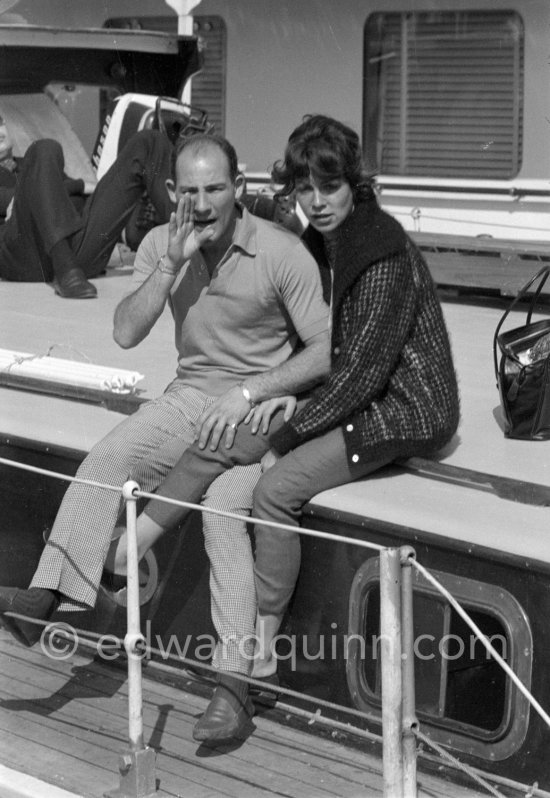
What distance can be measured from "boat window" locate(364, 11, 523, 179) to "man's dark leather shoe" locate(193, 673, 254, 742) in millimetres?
4888

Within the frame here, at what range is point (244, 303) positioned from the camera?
3.54 m

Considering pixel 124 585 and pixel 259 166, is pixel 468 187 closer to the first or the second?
pixel 259 166

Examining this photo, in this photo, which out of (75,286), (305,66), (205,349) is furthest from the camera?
(305,66)

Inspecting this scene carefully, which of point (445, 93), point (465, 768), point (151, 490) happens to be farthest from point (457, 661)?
point (445, 93)

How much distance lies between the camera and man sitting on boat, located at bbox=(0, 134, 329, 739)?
344 cm

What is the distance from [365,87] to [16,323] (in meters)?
3.17

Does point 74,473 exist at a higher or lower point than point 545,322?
lower

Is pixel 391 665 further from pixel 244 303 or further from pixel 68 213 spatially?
pixel 68 213

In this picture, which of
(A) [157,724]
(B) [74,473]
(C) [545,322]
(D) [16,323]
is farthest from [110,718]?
(D) [16,323]

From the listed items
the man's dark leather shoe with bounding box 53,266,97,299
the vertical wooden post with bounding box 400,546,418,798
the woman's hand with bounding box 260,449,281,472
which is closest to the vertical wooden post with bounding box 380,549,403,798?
the vertical wooden post with bounding box 400,546,418,798

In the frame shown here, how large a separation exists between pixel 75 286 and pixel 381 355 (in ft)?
10.4

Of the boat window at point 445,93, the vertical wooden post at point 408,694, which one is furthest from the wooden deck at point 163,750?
the boat window at point 445,93

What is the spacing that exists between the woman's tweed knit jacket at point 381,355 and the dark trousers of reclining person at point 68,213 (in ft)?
10.0

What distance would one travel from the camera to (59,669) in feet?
12.6
